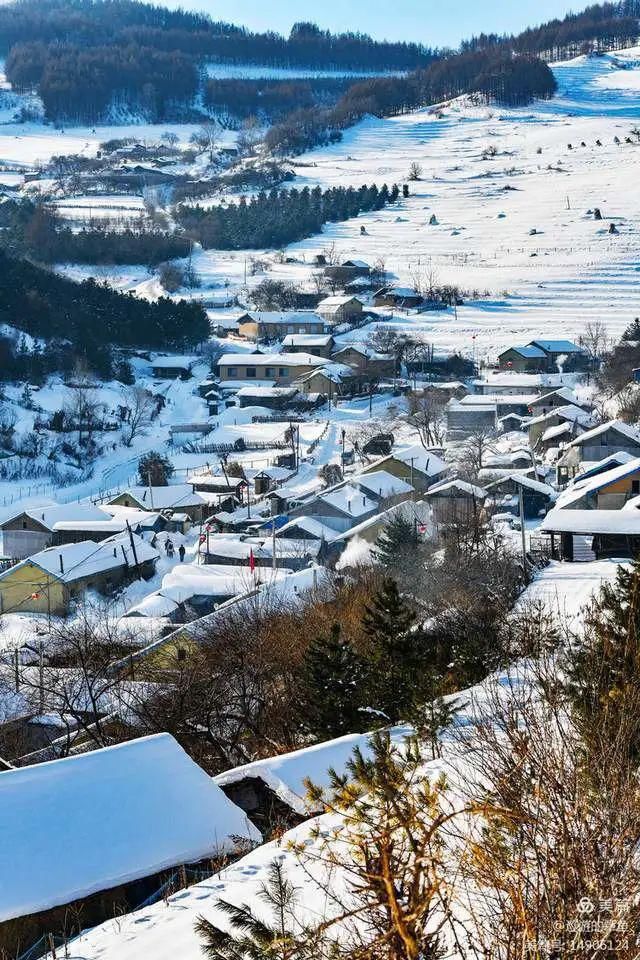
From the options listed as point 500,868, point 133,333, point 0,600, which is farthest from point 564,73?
point 500,868

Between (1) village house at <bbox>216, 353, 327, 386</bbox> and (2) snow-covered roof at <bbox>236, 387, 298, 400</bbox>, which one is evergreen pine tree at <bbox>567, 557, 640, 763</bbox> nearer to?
(2) snow-covered roof at <bbox>236, 387, 298, 400</bbox>

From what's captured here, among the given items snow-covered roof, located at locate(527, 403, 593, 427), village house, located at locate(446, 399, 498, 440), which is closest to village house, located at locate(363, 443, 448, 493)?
snow-covered roof, located at locate(527, 403, 593, 427)

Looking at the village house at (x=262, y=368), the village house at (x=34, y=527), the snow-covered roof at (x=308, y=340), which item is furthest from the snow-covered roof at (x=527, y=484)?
the snow-covered roof at (x=308, y=340)

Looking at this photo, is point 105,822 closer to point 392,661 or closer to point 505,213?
point 392,661

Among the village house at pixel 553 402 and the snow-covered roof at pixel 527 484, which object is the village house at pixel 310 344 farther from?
the snow-covered roof at pixel 527 484

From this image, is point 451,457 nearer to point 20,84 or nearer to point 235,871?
point 235,871

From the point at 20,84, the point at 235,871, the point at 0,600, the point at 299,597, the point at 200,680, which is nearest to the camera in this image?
the point at 235,871

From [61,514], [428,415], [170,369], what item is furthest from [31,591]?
[170,369]
